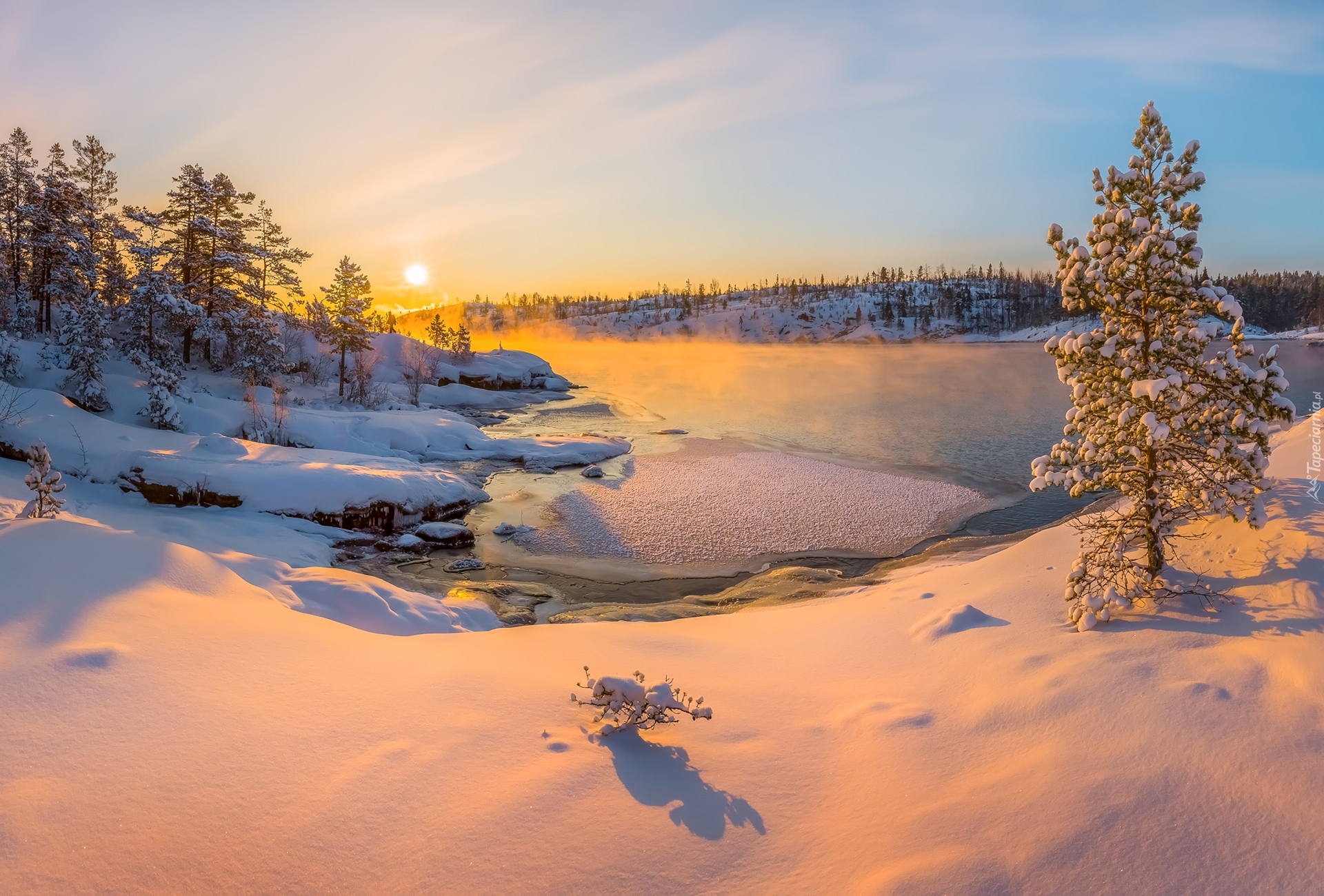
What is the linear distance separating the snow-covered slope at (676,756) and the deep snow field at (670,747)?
20 millimetres

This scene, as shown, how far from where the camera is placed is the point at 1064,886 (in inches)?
134

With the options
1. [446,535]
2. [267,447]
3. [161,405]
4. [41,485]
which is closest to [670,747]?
[41,485]

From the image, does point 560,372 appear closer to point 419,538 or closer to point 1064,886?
point 419,538

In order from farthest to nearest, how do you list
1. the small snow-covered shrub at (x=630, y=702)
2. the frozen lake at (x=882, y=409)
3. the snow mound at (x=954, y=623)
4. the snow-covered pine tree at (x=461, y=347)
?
1. the snow-covered pine tree at (x=461, y=347)
2. the frozen lake at (x=882, y=409)
3. the snow mound at (x=954, y=623)
4. the small snow-covered shrub at (x=630, y=702)

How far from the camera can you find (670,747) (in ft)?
16.7

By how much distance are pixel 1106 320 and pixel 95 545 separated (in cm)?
1142

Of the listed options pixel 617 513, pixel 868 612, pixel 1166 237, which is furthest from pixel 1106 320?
pixel 617 513

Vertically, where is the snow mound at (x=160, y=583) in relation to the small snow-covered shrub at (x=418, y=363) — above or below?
below

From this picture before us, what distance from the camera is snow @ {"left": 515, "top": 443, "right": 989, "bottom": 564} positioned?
54.3ft

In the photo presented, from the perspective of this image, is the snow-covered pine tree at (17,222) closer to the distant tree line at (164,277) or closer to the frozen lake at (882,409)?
the distant tree line at (164,277)

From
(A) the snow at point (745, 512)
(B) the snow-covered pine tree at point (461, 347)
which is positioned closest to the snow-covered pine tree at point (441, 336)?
(B) the snow-covered pine tree at point (461, 347)

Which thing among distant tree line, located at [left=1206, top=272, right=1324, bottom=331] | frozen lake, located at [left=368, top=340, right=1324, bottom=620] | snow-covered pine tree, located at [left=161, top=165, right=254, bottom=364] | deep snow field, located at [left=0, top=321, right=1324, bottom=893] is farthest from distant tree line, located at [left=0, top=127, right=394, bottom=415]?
distant tree line, located at [left=1206, top=272, right=1324, bottom=331]

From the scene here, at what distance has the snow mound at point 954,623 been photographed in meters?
7.43

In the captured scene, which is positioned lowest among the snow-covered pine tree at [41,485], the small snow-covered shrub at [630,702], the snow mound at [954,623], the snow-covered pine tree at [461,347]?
the snow mound at [954,623]
